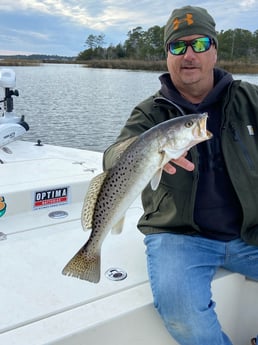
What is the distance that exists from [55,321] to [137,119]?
1.16 metres

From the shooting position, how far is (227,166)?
2252 mm

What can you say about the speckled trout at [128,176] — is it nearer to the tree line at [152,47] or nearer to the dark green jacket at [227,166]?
the dark green jacket at [227,166]

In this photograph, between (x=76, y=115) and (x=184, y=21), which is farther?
(x=76, y=115)

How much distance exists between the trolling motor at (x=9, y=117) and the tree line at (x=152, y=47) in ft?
189

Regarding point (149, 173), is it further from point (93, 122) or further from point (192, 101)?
point (93, 122)

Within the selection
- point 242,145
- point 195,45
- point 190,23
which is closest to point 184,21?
point 190,23

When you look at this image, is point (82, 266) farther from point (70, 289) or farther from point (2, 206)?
point (2, 206)

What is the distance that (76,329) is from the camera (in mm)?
1841

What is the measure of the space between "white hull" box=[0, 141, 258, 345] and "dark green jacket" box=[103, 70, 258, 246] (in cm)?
32

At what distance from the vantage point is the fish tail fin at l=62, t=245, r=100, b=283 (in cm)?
193

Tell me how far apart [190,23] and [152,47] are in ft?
241

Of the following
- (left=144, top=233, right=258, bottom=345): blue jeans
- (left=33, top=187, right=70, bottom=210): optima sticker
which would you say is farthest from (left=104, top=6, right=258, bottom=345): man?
(left=33, top=187, right=70, bottom=210): optima sticker

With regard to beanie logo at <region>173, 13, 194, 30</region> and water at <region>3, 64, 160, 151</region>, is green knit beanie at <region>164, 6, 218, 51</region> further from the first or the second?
water at <region>3, 64, 160, 151</region>

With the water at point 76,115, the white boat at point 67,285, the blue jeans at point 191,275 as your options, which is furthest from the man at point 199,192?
the water at point 76,115
